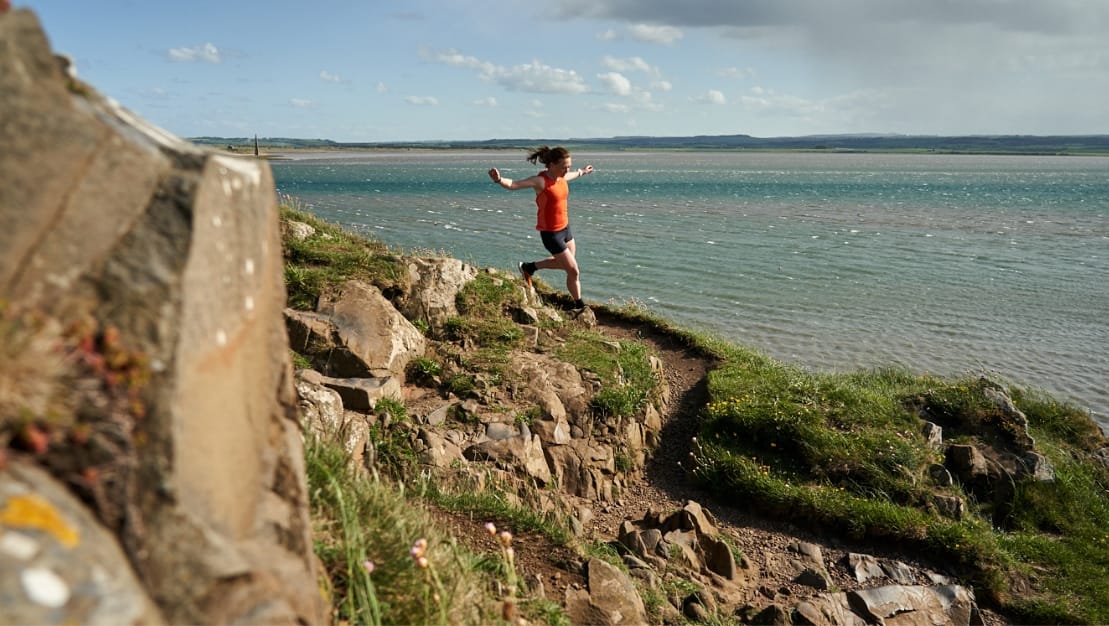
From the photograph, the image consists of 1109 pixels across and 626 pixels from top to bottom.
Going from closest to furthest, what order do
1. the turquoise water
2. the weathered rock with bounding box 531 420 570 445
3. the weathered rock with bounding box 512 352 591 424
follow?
the weathered rock with bounding box 531 420 570 445 < the weathered rock with bounding box 512 352 591 424 < the turquoise water

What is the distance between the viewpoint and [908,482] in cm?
970

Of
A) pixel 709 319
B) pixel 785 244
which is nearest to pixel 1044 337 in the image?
pixel 709 319

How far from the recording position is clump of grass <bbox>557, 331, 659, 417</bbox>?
10.5 metres

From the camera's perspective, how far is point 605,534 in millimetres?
8648

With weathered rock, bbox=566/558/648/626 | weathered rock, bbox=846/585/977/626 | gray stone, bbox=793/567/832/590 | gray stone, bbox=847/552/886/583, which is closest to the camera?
weathered rock, bbox=566/558/648/626

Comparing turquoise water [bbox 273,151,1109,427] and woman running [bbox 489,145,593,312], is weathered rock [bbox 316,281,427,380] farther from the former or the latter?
turquoise water [bbox 273,151,1109,427]

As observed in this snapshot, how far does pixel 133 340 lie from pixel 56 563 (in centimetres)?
62

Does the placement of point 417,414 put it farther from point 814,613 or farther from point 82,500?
point 82,500

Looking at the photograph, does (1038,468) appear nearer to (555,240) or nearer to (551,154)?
(555,240)

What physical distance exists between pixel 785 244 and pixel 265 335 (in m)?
31.2

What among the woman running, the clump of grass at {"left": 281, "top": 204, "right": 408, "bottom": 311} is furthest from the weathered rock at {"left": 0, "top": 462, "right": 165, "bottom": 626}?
the woman running

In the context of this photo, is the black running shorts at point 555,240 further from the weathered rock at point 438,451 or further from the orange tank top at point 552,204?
the weathered rock at point 438,451

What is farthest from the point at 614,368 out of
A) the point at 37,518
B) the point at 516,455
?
the point at 37,518

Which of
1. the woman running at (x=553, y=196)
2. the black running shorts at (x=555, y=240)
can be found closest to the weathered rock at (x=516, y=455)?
the woman running at (x=553, y=196)
